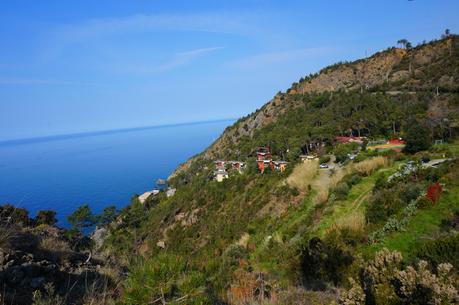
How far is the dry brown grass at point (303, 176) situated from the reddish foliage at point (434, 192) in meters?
9.59

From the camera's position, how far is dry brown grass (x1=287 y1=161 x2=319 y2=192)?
21.0 metres

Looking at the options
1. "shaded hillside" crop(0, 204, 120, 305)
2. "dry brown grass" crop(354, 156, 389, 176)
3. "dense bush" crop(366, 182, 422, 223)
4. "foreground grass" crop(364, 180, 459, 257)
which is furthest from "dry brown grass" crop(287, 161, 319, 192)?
"shaded hillside" crop(0, 204, 120, 305)

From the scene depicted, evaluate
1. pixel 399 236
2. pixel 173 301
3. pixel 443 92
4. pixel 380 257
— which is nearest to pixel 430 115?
pixel 443 92

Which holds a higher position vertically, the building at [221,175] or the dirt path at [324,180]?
the dirt path at [324,180]

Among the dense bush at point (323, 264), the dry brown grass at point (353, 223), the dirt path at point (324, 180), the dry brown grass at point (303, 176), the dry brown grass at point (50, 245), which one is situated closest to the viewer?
the dry brown grass at point (50, 245)

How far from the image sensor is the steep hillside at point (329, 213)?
4.32 meters

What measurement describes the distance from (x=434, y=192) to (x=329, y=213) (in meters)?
4.54

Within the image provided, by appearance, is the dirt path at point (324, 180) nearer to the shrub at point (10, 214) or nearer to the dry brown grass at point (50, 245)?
the shrub at point (10, 214)

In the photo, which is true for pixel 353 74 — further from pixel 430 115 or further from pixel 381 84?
pixel 430 115

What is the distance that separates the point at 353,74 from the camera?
5800cm

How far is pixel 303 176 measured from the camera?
853 inches

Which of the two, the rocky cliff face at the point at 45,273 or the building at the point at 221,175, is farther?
the building at the point at 221,175

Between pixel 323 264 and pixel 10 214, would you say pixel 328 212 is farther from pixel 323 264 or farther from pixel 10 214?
pixel 10 214

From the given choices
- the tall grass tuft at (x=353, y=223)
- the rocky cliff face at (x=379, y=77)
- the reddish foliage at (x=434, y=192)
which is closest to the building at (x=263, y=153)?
the rocky cliff face at (x=379, y=77)
